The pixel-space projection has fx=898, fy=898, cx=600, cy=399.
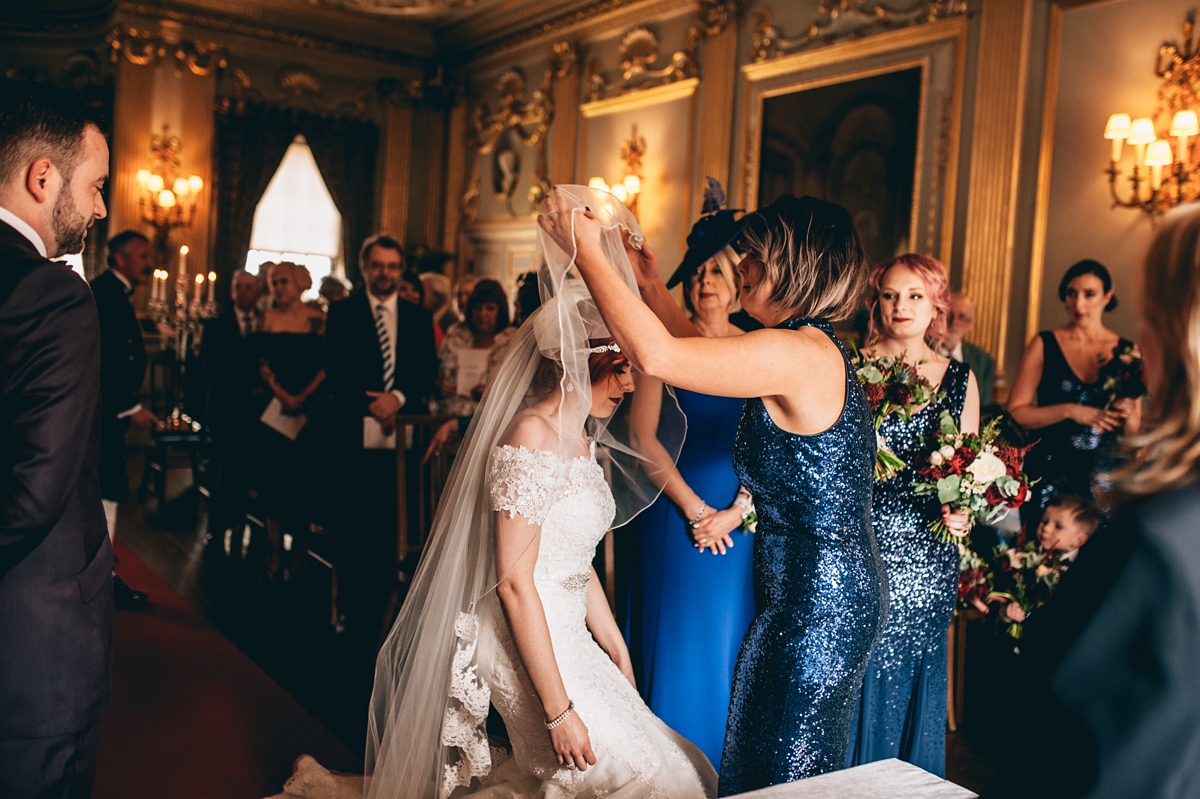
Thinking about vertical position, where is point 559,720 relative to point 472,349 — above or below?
below

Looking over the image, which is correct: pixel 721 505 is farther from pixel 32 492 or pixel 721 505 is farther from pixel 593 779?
pixel 32 492

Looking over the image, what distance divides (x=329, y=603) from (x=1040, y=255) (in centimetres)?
480

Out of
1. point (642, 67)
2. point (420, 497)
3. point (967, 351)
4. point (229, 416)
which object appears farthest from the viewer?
point (642, 67)

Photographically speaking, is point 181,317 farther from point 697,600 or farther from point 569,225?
point 569,225

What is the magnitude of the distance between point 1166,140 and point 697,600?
4.20 meters

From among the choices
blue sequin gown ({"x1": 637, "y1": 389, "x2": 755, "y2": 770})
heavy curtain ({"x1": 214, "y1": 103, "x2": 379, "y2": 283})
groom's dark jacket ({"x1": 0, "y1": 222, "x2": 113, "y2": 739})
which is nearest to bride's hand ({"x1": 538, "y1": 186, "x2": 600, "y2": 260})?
groom's dark jacket ({"x1": 0, "y1": 222, "x2": 113, "y2": 739})

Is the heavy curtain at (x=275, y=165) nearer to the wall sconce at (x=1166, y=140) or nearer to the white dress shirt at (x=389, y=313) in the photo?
the white dress shirt at (x=389, y=313)

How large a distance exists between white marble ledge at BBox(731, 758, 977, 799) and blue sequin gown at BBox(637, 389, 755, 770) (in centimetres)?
132

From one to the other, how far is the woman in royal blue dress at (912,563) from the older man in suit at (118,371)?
3.12m

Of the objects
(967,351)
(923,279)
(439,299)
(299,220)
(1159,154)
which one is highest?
(299,220)

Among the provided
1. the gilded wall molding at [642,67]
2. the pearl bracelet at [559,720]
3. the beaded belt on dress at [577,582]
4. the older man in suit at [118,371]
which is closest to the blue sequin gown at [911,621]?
the beaded belt on dress at [577,582]

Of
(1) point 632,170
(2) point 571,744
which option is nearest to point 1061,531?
(2) point 571,744

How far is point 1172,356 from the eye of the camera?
79 cm

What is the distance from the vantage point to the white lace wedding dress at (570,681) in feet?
6.43
